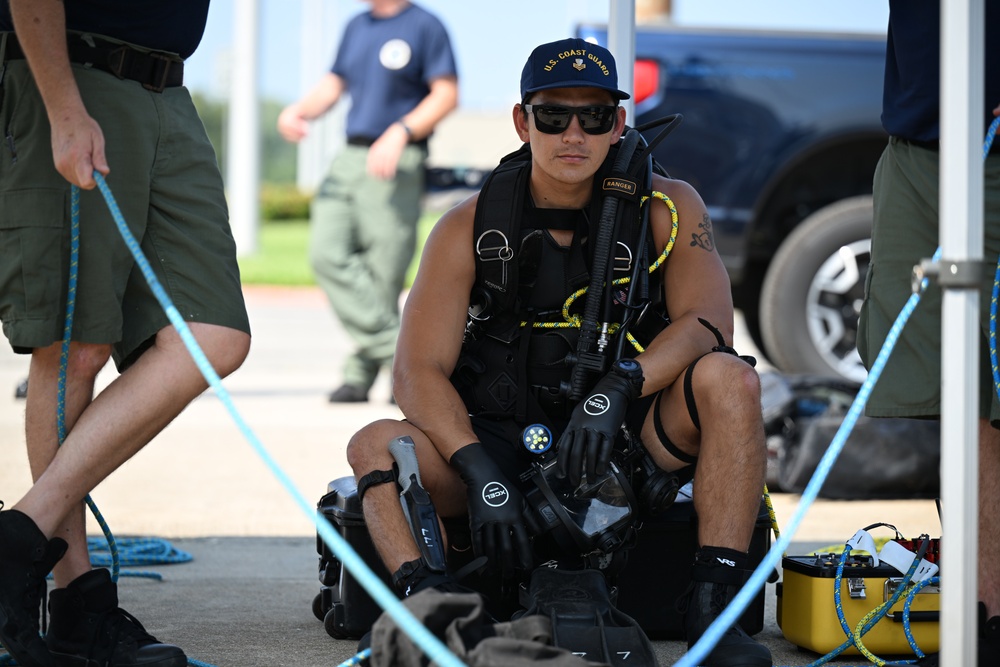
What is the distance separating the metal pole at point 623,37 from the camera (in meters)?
4.12

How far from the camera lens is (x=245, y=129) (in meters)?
21.3

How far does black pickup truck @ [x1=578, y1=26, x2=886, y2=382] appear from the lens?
716 cm

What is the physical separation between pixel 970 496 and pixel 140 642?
1.92 meters

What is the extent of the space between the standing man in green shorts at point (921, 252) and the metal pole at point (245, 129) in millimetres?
16492

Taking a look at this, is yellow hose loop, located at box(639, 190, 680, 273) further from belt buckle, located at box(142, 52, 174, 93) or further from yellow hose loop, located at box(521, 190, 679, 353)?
belt buckle, located at box(142, 52, 174, 93)

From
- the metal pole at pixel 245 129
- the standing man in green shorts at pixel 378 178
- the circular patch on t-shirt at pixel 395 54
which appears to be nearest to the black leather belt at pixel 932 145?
the standing man in green shorts at pixel 378 178

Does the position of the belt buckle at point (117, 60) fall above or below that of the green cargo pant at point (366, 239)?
above

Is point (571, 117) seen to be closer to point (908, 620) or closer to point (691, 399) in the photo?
point (691, 399)

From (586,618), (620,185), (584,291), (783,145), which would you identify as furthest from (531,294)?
(783,145)

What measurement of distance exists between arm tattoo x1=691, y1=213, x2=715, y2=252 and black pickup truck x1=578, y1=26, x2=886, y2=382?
11.1 feet

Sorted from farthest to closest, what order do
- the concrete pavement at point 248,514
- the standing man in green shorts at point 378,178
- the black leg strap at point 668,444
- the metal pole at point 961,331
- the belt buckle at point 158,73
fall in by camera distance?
the standing man in green shorts at point 378,178
the concrete pavement at point 248,514
the black leg strap at point 668,444
the belt buckle at point 158,73
the metal pole at point 961,331

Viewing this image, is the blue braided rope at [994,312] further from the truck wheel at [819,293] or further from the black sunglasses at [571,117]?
the truck wheel at [819,293]

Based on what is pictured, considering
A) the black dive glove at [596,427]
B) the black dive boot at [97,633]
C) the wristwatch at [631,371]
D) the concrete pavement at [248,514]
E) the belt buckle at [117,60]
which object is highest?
the belt buckle at [117,60]

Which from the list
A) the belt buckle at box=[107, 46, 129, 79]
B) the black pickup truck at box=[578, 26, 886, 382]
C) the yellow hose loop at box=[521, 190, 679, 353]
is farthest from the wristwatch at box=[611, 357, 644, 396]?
the black pickup truck at box=[578, 26, 886, 382]
